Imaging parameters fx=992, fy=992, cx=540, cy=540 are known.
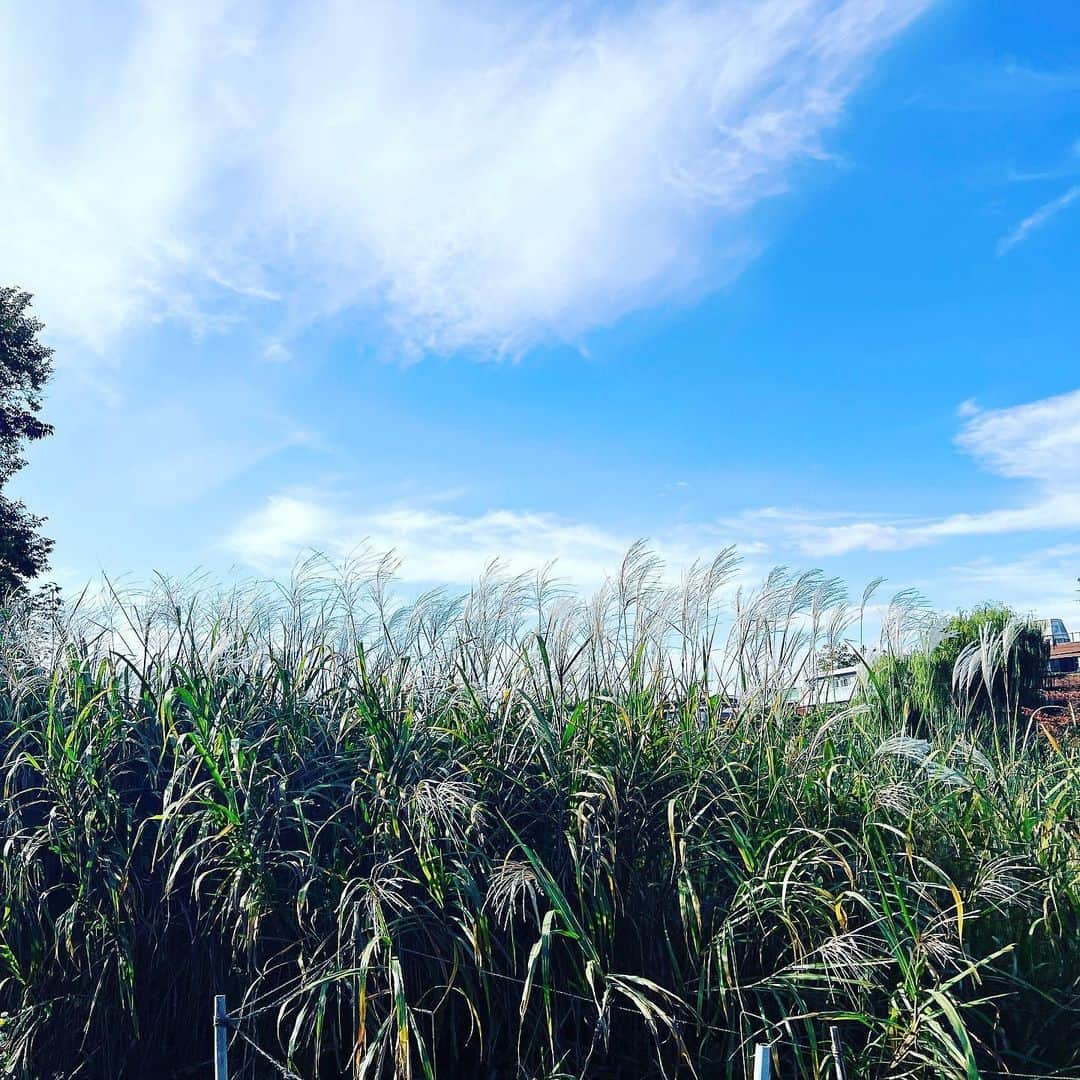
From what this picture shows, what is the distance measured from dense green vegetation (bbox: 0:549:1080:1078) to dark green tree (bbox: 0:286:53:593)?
428 inches

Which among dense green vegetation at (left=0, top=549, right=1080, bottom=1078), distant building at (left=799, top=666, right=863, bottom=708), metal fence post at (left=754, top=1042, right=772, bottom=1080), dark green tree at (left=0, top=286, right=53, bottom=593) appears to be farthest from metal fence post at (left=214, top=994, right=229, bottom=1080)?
dark green tree at (left=0, top=286, right=53, bottom=593)

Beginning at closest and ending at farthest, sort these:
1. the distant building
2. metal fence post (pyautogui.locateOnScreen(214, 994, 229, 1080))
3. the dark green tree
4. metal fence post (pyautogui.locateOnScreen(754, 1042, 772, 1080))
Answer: metal fence post (pyautogui.locateOnScreen(754, 1042, 772, 1080)) → metal fence post (pyautogui.locateOnScreen(214, 994, 229, 1080)) → the distant building → the dark green tree

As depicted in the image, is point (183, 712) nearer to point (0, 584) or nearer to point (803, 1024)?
point (803, 1024)

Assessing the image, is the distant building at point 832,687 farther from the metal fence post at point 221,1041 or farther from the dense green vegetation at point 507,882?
the metal fence post at point 221,1041

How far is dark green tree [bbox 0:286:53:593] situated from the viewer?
1367cm

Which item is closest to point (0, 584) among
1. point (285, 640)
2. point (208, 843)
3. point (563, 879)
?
point (285, 640)

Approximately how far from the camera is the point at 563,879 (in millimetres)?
3145

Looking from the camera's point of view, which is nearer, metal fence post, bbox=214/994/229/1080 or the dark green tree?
metal fence post, bbox=214/994/229/1080

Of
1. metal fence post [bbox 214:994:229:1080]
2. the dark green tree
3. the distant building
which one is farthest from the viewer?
the dark green tree

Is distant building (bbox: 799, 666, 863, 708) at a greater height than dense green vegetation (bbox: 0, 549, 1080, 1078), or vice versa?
distant building (bbox: 799, 666, 863, 708)

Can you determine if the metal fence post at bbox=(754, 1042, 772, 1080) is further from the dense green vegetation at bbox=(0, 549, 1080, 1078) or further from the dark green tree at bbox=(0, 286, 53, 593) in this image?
the dark green tree at bbox=(0, 286, 53, 593)

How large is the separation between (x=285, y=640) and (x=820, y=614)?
234 centimetres

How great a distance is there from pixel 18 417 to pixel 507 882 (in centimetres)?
1385

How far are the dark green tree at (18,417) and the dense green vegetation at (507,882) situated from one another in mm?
10872
